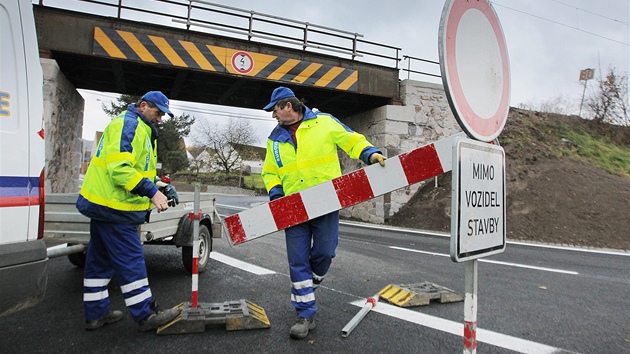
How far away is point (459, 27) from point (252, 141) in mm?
46571

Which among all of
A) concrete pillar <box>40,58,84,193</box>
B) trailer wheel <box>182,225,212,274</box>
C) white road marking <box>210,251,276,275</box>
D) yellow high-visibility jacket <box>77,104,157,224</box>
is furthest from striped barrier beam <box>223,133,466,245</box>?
concrete pillar <box>40,58,84,193</box>

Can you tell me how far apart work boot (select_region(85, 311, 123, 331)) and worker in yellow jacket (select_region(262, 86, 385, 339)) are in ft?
4.98

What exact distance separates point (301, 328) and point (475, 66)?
7.54 feet

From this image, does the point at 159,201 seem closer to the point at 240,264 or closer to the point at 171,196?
the point at 171,196

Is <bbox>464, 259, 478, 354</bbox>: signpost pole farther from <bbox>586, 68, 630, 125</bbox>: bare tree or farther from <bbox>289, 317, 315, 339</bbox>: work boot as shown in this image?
<bbox>586, 68, 630, 125</bbox>: bare tree

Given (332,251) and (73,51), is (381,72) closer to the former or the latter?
(73,51)

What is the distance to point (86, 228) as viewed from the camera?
4.36 metres

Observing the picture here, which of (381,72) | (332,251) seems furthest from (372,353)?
(381,72)

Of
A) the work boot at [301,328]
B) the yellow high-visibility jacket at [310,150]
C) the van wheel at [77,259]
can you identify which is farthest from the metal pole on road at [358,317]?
the van wheel at [77,259]

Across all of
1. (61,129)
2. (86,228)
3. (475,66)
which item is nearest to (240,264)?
(86,228)

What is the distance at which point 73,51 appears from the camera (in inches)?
402

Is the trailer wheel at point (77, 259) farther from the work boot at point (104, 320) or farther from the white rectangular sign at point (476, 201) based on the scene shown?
the white rectangular sign at point (476, 201)

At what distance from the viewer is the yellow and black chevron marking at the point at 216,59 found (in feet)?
34.7

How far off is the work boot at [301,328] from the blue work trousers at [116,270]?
1.17 m
